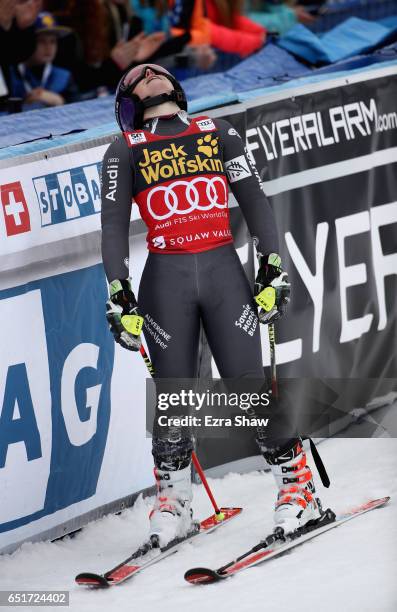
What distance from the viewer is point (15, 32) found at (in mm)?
8984

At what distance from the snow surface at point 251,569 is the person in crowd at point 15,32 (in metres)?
3.97

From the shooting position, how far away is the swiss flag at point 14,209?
5305 mm

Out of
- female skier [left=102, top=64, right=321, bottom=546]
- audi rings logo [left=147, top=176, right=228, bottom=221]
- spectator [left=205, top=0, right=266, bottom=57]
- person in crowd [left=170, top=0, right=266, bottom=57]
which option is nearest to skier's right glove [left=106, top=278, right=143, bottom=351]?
female skier [left=102, top=64, right=321, bottom=546]

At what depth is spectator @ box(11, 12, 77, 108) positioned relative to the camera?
9.18 meters

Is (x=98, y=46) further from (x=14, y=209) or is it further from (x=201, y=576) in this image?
(x=201, y=576)

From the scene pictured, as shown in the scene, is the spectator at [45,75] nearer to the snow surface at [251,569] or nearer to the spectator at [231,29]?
the spectator at [231,29]

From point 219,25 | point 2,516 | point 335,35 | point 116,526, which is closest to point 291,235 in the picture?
point 116,526

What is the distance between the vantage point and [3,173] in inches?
209

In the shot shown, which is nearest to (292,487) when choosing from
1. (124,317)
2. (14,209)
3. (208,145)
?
(124,317)

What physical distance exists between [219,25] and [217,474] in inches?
Result: 254

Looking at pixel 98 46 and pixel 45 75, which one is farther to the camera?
pixel 98 46

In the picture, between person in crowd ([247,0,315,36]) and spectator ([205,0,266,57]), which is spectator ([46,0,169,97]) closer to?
spectator ([205,0,266,57])

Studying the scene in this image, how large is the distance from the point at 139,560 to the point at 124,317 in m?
1.08

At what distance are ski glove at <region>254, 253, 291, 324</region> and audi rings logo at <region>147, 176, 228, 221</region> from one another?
1.17ft
